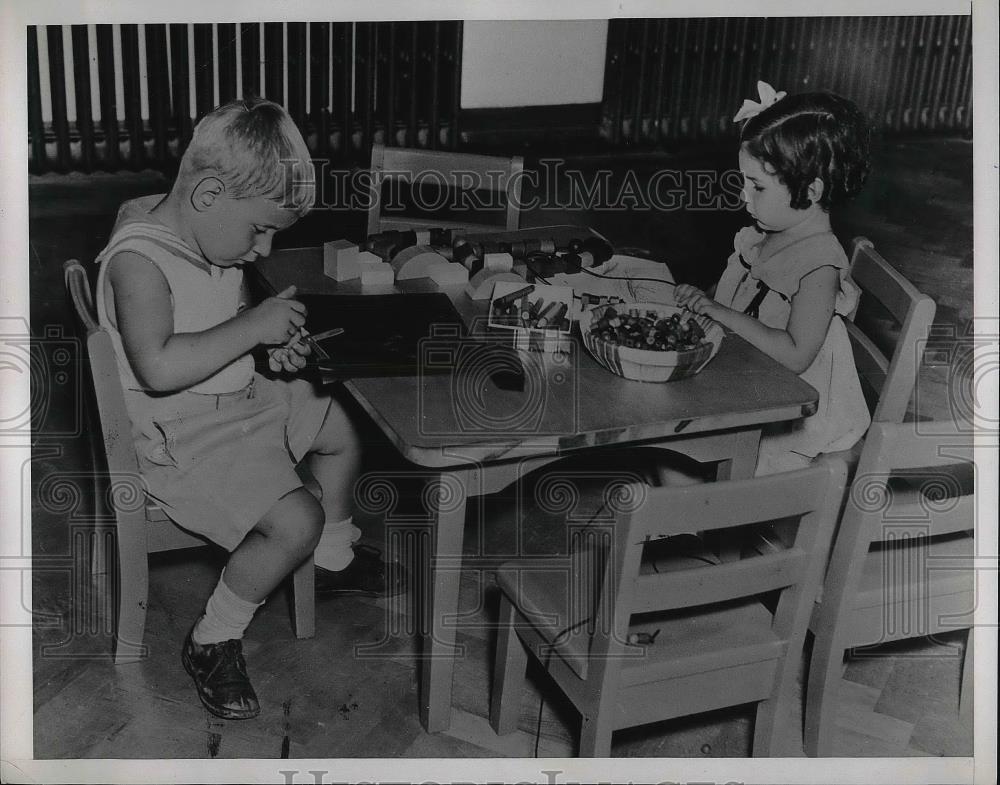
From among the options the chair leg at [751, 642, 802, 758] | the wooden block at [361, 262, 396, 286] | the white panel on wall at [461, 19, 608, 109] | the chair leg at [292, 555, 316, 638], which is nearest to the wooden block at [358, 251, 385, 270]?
the wooden block at [361, 262, 396, 286]

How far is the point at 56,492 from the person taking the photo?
5.61 feet

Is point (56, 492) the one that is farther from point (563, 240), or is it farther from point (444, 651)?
point (563, 240)

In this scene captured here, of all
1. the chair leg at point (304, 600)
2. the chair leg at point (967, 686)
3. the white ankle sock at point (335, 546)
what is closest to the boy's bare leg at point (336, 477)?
the white ankle sock at point (335, 546)

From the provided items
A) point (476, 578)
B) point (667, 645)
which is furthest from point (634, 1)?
point (476, 578)

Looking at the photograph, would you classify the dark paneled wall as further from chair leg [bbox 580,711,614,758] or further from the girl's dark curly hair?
chair leg [bbox 580,711,614,758]

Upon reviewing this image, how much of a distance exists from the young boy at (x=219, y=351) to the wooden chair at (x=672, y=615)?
40 cm

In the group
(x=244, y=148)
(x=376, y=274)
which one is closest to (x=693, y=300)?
(x=376, y=274)

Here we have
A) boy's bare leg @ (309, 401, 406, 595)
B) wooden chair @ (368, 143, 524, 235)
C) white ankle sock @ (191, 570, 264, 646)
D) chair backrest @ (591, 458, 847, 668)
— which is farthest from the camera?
wooden chair @ (368, 143, 524, 235)

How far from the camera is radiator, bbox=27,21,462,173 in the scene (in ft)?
5.38

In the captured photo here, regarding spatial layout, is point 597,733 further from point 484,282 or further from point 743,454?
point 484,282

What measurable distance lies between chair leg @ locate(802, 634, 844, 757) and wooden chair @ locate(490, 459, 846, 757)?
9 centimetres

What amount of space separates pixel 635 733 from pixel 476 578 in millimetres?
502

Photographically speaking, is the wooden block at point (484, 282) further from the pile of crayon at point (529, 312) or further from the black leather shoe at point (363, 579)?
the black leather shoe at point (363, 579)

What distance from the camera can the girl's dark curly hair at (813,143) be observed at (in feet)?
5.96
